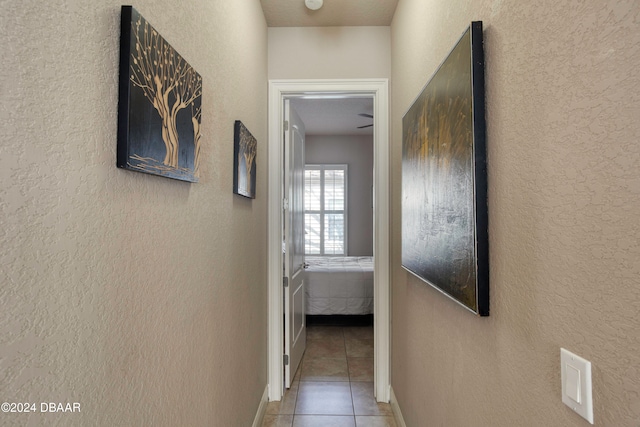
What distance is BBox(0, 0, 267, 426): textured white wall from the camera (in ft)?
1.78

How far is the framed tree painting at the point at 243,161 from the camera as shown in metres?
1.80

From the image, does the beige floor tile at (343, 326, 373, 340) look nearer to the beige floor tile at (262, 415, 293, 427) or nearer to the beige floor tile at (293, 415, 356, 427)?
the beige floor tile at (293, 415, 356, 427)

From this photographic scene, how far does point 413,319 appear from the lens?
6.61 ft

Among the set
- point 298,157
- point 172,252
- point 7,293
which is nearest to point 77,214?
point 7,293

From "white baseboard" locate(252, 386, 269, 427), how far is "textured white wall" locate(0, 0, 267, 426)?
94cm

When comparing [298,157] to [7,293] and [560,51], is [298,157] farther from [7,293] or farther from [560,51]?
[7,293]

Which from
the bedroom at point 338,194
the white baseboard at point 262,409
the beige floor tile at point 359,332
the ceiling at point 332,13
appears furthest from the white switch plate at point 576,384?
the bedroom at point 338,194

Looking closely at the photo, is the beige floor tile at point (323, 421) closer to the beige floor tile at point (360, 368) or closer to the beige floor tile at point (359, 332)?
the beige floor tile at point (360, 368)

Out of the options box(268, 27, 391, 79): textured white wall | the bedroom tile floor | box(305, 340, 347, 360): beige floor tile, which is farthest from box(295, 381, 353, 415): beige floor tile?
box(268, 27, 391, 79): textured white wall

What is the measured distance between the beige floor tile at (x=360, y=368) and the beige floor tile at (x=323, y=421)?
61 cm

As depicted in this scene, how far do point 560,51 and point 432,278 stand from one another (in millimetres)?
924

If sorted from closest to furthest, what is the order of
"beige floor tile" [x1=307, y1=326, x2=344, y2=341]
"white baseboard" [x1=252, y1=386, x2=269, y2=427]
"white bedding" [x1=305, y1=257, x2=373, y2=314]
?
"white baseboard" [x1=252, y1=386, x2=269, y2=427]
"beige floor tile" [x1=307, y1=326, x2=344, y2=341]
"white bedding" [x1=305, y1=257, x2=373, y2=314]

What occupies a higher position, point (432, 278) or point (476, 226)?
point (476, 226)

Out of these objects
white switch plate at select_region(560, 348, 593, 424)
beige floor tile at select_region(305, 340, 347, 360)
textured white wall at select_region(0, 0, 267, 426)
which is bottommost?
beige floor tile at select_region(305, 340, 347, 360)
